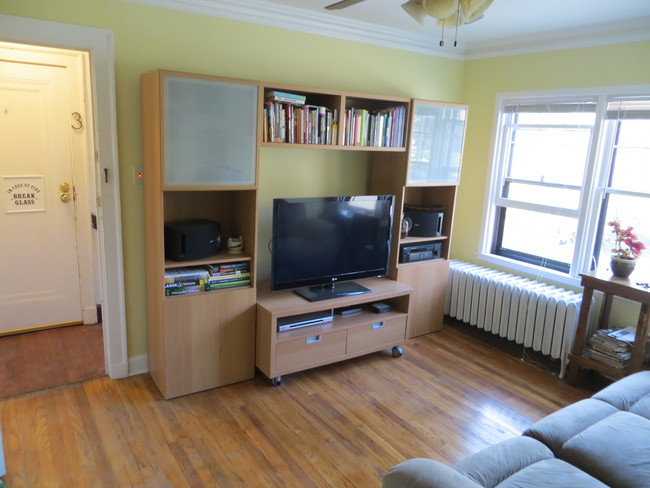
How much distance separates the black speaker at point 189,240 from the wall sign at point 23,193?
1.40 metres

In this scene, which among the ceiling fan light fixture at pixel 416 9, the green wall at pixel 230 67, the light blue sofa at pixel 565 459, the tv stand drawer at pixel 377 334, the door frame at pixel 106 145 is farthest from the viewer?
the tv stand drawer at pixel 377 334

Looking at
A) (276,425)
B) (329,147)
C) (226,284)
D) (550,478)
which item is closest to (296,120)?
(329,147)

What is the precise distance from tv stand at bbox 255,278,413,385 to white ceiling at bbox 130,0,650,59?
1807 mm

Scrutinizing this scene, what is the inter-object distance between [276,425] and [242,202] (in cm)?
135

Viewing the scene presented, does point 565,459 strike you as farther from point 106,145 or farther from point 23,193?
point 23,193

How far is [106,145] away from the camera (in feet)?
8.84

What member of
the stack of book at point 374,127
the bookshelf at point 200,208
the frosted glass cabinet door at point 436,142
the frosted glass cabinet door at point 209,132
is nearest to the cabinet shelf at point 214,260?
the bookshelf at point 200,208

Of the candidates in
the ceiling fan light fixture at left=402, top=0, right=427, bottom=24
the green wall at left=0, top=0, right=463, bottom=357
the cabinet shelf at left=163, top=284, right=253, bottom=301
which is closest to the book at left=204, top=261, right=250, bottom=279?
the cabinet shelf at left=163, top=284, right=253, bottom=301

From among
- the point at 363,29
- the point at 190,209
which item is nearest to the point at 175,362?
the point at 190,209

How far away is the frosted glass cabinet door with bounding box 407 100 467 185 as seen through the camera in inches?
Result: 138

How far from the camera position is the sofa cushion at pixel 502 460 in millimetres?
1688

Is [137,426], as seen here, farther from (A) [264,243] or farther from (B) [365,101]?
(B) [365,101]

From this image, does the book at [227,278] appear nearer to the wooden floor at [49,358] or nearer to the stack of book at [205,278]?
the stack of book at [205,278]

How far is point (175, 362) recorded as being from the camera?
2789mm
